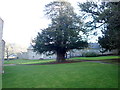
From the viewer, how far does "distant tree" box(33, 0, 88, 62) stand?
56.1 ft

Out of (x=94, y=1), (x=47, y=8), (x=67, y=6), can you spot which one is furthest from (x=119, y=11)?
(x=47, y=8)

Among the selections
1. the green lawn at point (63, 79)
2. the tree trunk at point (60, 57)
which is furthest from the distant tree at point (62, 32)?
the green lawn at point (63, 79)

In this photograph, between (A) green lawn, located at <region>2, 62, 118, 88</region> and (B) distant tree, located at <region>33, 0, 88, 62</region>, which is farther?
(B) distant tree, located at <region>33, 0, 88, 62</region>

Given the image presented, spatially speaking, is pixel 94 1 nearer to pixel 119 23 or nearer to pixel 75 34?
pixel 75 34

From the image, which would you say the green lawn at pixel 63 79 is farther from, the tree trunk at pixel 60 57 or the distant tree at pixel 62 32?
the tree trunk at pixel 60 57

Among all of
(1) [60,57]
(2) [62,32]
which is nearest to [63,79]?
(2) [62,32]

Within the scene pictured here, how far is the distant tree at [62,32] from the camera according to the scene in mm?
17094

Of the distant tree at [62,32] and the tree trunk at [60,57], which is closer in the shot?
the distant tree at [62,32]

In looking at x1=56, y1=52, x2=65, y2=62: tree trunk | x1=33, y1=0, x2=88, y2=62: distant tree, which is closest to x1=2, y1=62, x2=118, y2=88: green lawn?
x1=33, y1=0, x2=88, y2=62: distant tree

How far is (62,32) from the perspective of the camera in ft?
56.1

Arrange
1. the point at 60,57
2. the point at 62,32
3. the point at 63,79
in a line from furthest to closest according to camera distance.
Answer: the point at 60,57, the point at 62,32, the point at 63,79

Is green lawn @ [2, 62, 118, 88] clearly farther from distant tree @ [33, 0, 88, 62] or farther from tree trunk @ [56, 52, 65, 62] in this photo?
tree trunk @ [56, 52, 65, 62]

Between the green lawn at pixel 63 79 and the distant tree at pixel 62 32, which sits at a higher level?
the distant tree at pixel 62 32

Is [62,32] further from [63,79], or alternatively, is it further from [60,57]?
[63,79]
